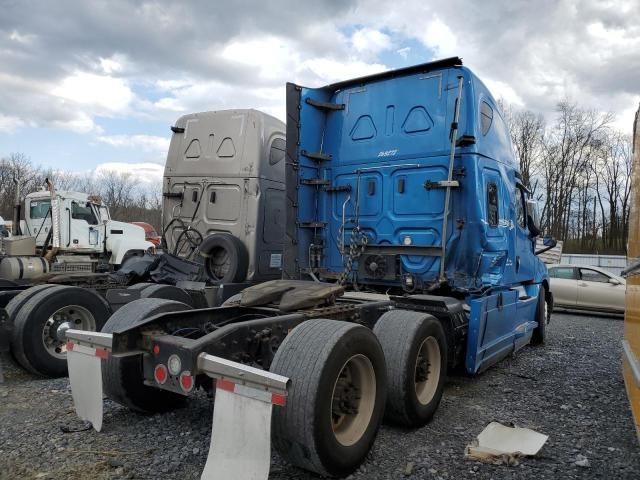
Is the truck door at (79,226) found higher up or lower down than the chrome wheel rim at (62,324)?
higher up

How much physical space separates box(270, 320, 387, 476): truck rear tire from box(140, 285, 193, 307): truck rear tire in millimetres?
3612

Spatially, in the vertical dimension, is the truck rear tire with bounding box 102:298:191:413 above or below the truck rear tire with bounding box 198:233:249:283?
below

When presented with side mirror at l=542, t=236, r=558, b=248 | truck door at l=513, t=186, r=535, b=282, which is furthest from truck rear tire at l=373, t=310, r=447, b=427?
side mirror at l=542, t=236, r=558, b=248

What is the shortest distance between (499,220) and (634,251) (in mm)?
2309

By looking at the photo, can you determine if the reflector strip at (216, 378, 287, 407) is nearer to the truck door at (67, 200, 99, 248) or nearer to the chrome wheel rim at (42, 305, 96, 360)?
the chrome wheel rim at (42, 305, 96, 360)

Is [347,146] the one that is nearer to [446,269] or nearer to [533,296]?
[446,269]

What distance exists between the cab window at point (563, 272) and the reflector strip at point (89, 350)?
12.8 meters

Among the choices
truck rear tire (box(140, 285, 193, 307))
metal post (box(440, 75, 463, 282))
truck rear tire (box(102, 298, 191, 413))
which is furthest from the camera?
truck rear tire (box(140, 285, 193, 307))

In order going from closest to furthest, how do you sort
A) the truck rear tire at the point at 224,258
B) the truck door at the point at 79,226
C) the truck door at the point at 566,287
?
the truck rear tire at the point at 224,258
the truck door at the point at 79,226
the truck door at the point at 566,287

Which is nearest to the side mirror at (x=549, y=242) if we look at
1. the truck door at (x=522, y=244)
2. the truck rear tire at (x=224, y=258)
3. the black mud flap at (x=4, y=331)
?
the truck door at (x=522, y=244)

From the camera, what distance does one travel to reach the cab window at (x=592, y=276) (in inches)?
508

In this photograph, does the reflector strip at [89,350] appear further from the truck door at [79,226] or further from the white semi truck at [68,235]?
the truck door at [79,226]

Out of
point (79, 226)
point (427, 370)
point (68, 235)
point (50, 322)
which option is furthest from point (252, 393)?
point (79, 226)

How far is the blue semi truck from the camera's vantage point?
2.91m
